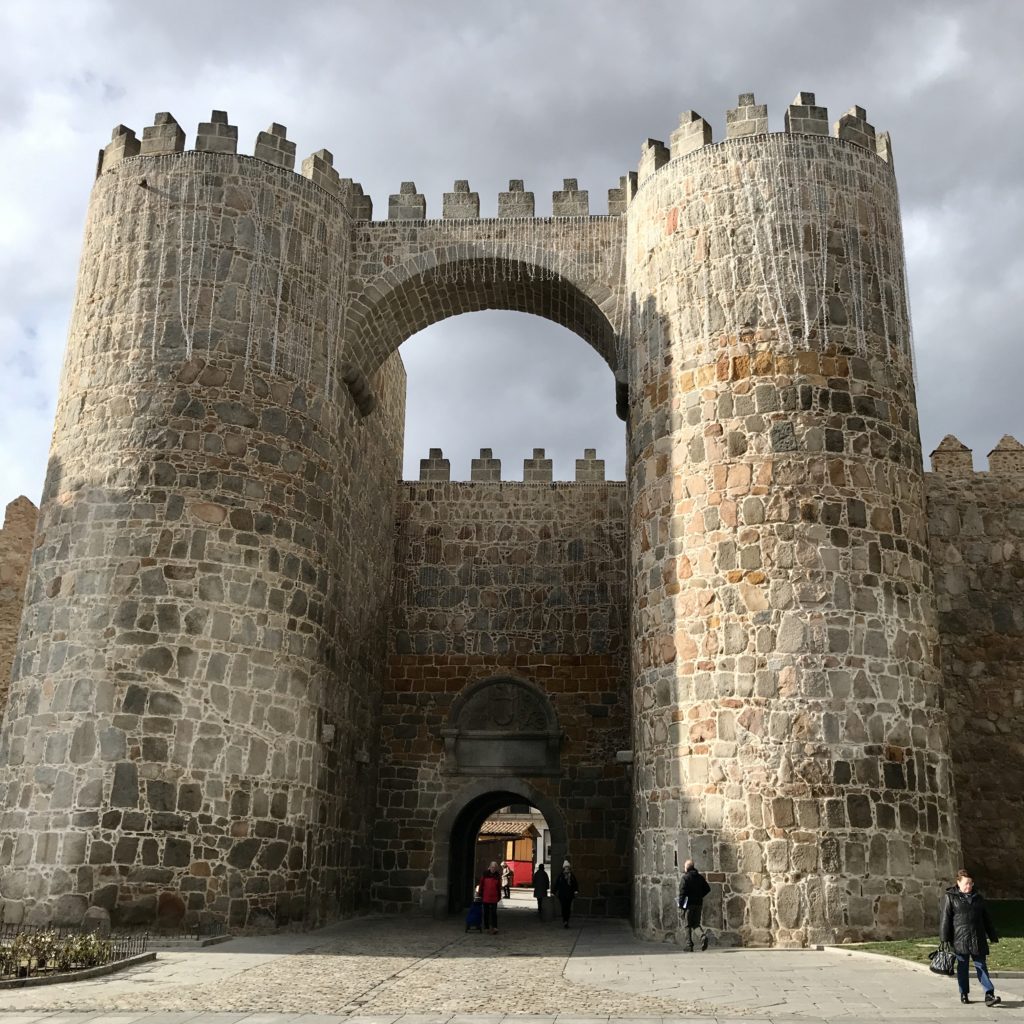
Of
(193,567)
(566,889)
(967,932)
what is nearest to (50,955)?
(193,567)

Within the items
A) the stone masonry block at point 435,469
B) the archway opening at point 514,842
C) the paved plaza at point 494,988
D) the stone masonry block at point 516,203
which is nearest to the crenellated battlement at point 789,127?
the stone masonry block at point 516,203

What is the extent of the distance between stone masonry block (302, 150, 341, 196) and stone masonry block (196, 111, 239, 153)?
3.43ft

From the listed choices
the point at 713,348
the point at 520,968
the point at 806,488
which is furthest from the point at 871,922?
the point at 713,348

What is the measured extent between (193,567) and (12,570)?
26.7ft

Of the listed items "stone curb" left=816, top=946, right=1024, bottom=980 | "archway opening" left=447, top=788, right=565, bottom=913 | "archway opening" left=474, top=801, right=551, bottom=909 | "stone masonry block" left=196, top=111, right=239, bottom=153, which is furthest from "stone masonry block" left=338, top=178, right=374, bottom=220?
"archway opening" left=474, top=801, right=551, bottom=909

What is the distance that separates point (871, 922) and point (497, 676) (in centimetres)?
811

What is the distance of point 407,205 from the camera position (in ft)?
51.2

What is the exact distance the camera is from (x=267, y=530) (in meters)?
12.7

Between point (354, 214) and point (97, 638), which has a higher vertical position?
point (354, 214)

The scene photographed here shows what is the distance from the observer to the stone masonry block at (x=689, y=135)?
13336 mm

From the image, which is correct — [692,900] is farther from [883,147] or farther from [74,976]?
[883,147]

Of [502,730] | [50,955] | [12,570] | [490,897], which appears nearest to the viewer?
[50,955]

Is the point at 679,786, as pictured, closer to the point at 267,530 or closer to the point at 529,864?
the point at 267,530

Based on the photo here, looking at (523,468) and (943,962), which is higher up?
(523,468)
